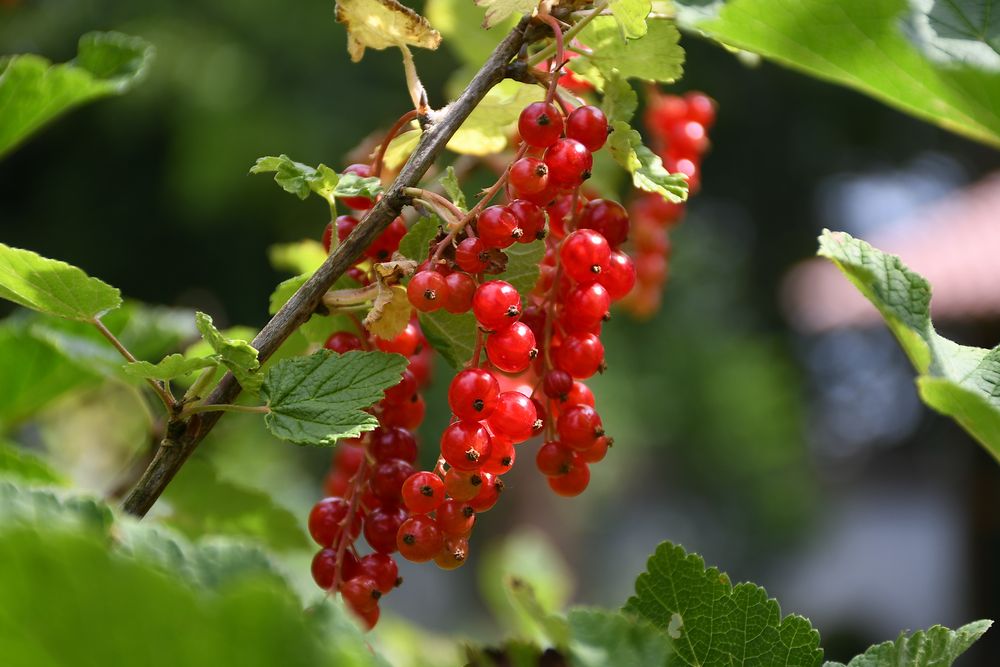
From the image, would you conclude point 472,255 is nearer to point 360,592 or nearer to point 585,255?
Result: point 585,255

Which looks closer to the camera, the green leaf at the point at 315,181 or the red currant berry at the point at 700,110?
the green leaf at the point at 315,181

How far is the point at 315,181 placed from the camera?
0.43 metres

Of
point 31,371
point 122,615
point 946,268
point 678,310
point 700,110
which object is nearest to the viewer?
point 122,615

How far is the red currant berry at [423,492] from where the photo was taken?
41 cm

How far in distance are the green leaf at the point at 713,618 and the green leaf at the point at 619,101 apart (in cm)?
19

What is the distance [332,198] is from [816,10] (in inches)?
8.5

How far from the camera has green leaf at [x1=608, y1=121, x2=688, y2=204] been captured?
16.9 inches

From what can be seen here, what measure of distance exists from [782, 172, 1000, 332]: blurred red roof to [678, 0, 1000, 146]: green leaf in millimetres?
2520

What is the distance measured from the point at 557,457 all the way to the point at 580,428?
0.02 m

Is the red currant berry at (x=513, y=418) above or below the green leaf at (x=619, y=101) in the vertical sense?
below

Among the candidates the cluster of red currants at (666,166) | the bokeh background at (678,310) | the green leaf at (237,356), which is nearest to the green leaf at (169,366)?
the green leaf at (237,356)

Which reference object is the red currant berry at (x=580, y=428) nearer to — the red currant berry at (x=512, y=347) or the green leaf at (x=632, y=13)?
the red currant berry at (x=512, y=347)

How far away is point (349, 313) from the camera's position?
446mm

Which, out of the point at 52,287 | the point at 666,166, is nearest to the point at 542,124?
the point at 52,287
